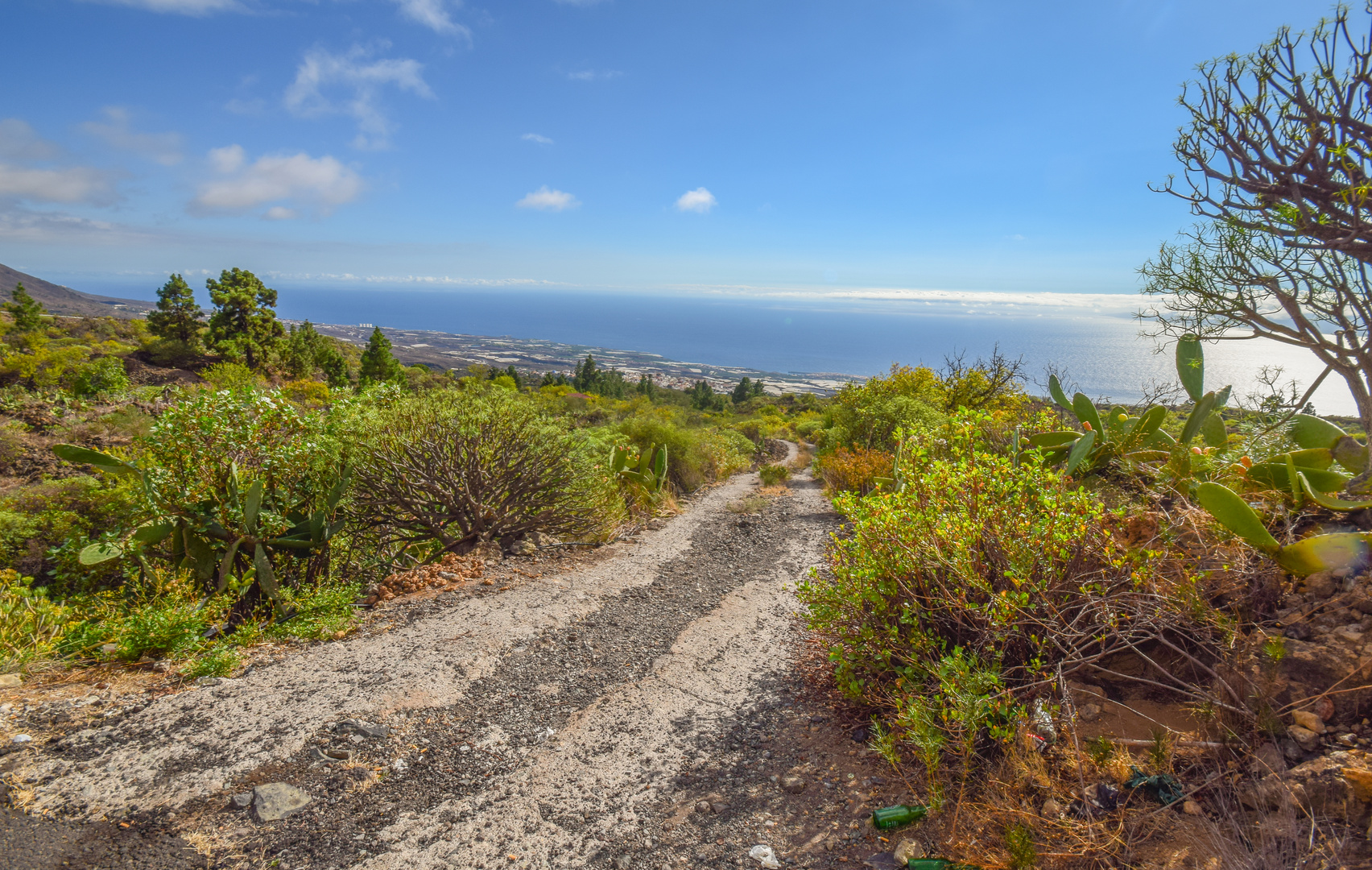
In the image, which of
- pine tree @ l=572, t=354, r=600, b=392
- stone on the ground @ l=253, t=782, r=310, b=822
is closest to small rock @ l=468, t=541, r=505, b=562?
stone on the ground @ l=253, t=782, r=310, b=822

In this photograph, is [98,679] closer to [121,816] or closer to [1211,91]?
[121,816]

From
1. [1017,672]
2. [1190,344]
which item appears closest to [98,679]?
[1017,672]

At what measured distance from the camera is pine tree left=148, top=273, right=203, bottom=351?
25641 millimetres

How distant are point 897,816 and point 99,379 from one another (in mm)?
27348

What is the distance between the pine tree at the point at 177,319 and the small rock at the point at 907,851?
33.8 metres

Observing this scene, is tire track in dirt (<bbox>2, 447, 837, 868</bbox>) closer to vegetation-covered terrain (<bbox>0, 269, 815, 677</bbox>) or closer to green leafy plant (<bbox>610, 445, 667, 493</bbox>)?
vegetation-covered terrain (<bbox>0, 269, 815, 677</bbox>)

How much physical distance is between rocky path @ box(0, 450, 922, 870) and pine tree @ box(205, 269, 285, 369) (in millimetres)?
27675

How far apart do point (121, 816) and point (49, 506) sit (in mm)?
7064

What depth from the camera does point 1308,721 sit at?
6.96 ft

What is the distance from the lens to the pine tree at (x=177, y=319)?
25641 mm

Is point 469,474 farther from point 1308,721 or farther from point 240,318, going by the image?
point 240,318

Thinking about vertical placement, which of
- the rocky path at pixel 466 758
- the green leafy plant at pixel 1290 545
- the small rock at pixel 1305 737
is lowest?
the rocky path at pixel 466 758

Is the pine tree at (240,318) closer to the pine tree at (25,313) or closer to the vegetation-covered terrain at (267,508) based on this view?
the pine tree at (25,313)

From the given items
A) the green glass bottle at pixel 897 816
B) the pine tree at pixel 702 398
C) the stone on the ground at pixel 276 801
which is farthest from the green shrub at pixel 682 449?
the pine tree at pixel 702 398
